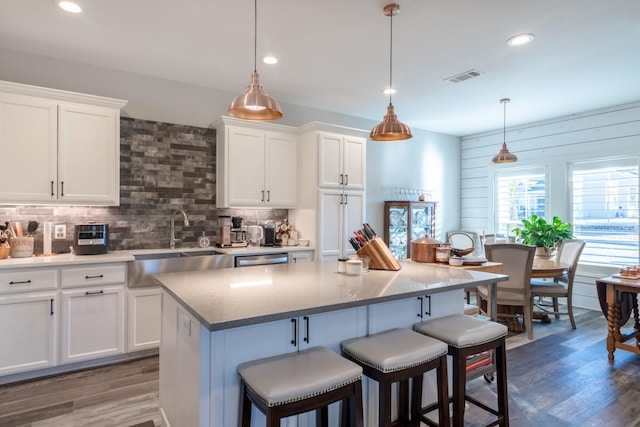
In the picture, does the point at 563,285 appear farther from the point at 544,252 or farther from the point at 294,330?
the point at 294,330

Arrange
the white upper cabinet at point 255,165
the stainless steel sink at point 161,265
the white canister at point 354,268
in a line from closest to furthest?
the white canister at point 354,268
the stainless steel sink at point 161,265
the white upper cabinet at point 255,165

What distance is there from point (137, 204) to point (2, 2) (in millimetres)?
1919

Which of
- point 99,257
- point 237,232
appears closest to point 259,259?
point 237,232

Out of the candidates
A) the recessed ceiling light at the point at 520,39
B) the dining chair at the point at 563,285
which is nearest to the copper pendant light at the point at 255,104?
the recessed ceiling light at the point at 520,39

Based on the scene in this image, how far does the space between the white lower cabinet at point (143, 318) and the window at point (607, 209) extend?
5.65 meters

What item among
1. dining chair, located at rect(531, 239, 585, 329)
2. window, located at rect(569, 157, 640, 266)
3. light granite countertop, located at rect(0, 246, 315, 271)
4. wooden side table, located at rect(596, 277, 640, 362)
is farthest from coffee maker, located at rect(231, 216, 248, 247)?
window, located at rect(569, 157, 640, 266)

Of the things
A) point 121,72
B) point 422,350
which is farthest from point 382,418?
point 121,72

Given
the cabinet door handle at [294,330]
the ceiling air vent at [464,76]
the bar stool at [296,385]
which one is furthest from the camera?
the ceiling air vent at [464,76]

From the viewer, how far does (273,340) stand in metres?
1.71

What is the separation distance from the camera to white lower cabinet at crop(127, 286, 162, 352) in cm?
329

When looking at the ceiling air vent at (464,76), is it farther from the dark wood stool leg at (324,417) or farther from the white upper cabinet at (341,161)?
the dark wood stool leg at (324,417)

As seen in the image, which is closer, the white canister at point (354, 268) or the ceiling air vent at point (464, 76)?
the white canister at point (354, 268)

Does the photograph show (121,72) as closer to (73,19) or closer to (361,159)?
(73,19)

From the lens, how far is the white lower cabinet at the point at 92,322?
9.96 feet
